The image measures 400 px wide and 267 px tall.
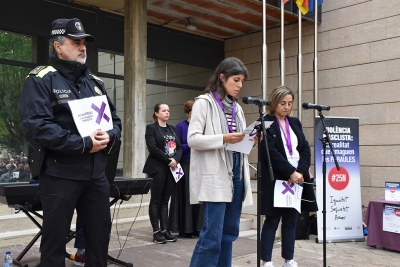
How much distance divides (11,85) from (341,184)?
6.14 meters

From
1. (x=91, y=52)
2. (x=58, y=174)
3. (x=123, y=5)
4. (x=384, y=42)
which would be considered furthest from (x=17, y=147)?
(x=384, y=42)

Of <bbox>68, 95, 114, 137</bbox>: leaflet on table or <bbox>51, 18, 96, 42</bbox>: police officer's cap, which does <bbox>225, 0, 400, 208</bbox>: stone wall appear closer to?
<bbox>68, 95, 114, 137</bbox>: leaflet on table

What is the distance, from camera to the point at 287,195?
13.6 ft

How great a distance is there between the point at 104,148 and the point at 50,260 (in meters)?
0.75

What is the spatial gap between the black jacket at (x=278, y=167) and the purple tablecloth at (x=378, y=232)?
2.54 m

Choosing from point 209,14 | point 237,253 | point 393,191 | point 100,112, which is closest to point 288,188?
point 237,253

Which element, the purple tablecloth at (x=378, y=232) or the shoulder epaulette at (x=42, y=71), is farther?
the purple tablecloth at (x=378, y=232)

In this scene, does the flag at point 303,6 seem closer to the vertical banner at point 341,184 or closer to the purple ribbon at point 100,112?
the vertical banner at point 341,184

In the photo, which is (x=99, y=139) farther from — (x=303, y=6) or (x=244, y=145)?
(x=303, y=6)

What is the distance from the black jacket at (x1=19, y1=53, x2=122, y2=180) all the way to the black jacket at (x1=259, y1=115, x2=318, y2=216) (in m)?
1.81

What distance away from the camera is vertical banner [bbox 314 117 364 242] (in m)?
6.85

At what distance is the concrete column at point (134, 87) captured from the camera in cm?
841

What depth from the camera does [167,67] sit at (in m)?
10.8

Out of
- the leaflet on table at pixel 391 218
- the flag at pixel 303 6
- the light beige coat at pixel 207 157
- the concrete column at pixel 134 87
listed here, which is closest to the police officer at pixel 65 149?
the light beige coat at pixel 207 157
